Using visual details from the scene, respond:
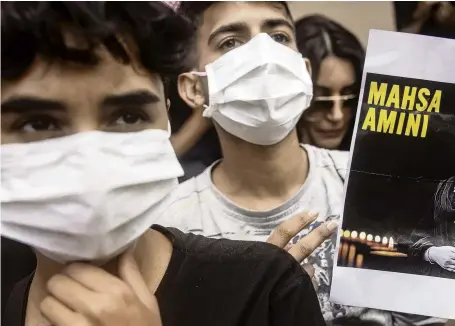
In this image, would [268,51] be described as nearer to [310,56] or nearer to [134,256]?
[310,56]

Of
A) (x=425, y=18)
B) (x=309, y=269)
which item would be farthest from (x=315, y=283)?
(x=425, y=18)

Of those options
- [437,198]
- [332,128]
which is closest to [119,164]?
[332,128]

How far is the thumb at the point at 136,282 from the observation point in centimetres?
→ 58

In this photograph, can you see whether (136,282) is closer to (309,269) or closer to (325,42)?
(309,269)

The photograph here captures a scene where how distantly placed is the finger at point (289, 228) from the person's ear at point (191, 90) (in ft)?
0.57

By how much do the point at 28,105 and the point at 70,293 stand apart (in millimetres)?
189

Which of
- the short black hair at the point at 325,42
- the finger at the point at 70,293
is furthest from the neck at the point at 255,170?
the finger at the point at 70,293

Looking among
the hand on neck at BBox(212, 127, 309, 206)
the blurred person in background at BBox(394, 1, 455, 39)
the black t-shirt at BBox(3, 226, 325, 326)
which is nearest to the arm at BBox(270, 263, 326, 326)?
the black t-shirt at BBox(3, 226, 325, 326)

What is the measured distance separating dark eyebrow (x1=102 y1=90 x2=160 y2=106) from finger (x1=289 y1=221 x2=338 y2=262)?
240 mm

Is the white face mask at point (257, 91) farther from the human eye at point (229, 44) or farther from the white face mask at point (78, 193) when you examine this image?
the white face mask at point (78, 193)

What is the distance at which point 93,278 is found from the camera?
0.57 metres

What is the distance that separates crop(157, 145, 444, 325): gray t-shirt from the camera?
2.19ft

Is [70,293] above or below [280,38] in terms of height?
below

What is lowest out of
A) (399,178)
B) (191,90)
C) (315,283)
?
(315,283)
